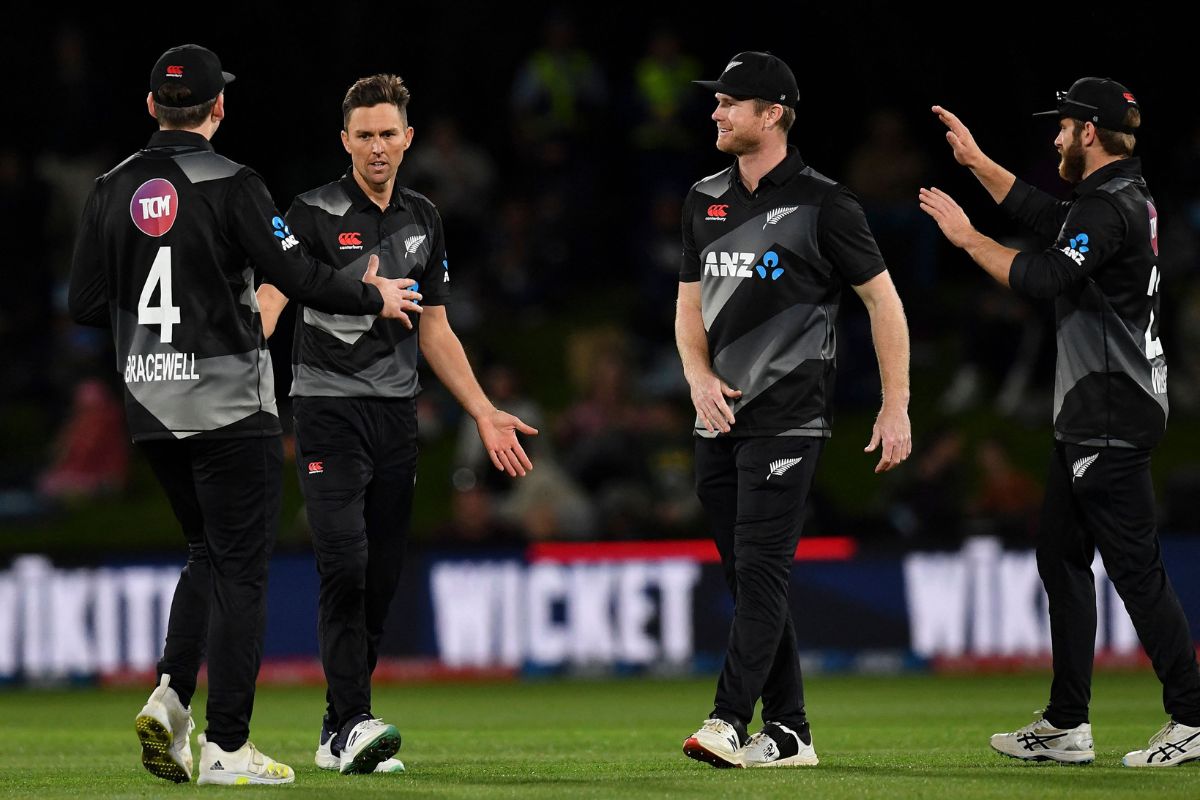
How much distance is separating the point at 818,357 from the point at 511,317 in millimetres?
11229

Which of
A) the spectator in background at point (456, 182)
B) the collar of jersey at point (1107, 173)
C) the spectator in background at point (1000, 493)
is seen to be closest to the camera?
the collar of jersey at point (1107, 173)

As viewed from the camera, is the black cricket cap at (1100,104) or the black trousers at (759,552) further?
the black cricket cap at (1100,104)

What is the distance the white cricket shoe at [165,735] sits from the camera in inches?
257

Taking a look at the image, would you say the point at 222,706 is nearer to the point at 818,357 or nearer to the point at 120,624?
the point at 818,357

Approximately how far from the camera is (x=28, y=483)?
54.0 feet

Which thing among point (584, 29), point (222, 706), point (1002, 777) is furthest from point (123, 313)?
point (584, 29)

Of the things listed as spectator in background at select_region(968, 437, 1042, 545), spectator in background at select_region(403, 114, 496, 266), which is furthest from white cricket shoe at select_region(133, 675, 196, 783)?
spectator in background at select_region(403, 114, 496, 266)

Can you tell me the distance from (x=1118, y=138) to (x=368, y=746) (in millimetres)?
3606

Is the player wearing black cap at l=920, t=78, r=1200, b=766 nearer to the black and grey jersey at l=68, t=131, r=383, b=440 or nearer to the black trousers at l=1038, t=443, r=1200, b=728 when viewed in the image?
the black trousers at l=1038, t=443, r=1200, b=728

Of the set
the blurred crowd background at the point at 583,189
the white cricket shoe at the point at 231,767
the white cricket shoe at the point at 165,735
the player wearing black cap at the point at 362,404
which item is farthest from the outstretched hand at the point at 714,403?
the blurred crowd background at the point at 583,189

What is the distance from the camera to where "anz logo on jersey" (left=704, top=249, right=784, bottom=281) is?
711cm

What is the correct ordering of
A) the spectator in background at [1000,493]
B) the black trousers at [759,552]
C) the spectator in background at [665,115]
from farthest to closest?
the spectator in background at [665,115], the spectator in background at [1000,493], the black trousers at [759,552]

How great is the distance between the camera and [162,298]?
21.3 feet

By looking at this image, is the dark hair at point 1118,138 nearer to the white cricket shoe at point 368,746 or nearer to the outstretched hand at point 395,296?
the outstretched hand at point 395,296
